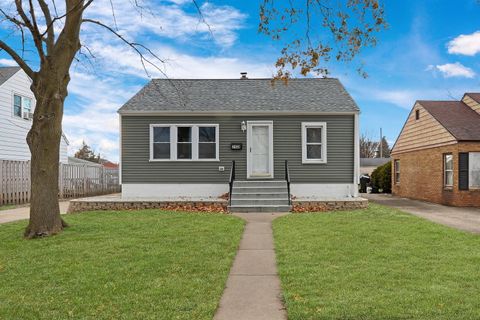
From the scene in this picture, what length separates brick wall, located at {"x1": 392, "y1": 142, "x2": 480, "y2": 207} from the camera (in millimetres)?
15938

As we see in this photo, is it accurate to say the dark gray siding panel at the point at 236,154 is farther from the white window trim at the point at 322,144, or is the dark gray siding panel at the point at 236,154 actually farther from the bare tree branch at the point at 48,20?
the bare tree branch at the point at 48,20

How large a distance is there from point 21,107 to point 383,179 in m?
21.5

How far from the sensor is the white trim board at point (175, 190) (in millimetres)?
15797

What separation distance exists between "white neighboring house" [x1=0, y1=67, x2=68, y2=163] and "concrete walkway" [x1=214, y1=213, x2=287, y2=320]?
17.4 meters

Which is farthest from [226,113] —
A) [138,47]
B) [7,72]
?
[7,72]

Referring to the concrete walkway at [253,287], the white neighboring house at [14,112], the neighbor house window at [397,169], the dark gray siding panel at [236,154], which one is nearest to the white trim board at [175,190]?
the dark gray siding panel at [236,154]

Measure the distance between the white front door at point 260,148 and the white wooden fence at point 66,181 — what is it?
9.59 m

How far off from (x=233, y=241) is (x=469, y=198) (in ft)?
39.6

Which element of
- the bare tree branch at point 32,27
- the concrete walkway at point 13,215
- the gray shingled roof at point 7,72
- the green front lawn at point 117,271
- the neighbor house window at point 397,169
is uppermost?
the gray shingled roof at point 7,72

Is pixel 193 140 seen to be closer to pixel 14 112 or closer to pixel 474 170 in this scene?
pixel 474 170

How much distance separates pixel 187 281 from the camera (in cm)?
512

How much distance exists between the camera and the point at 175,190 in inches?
623

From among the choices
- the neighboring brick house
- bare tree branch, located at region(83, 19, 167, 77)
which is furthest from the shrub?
bare tree branch, located at region(83, 19, 167, 77)

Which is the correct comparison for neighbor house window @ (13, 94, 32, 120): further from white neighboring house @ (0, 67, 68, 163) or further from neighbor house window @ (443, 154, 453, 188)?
neighbor house window @ (443, 154, 453, 188)
